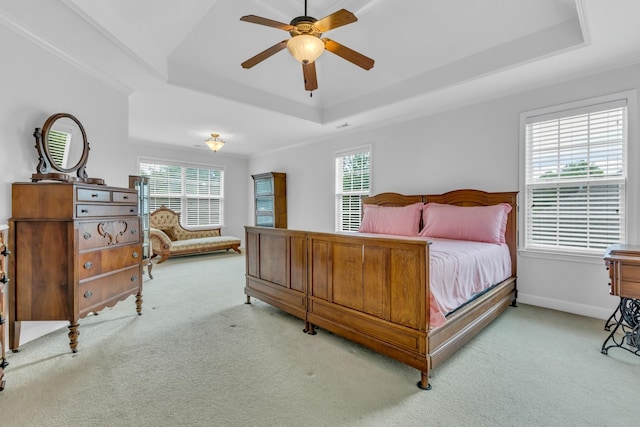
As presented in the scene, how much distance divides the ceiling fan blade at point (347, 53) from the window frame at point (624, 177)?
216 centimetres

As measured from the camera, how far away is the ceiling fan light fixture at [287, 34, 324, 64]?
2127mm

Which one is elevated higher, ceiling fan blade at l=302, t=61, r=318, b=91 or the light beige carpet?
ceiling fan blade at l=302, t=61, r=318, b=91

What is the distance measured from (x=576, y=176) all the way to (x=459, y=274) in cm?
202

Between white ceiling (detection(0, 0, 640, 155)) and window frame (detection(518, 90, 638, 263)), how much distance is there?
0.31 m

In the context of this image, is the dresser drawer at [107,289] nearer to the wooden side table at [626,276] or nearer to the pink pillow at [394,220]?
the pink pillow at [394,220]

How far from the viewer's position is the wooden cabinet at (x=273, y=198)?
6.65m

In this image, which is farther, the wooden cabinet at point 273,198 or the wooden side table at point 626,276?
the wooden cabinet at point 273,198

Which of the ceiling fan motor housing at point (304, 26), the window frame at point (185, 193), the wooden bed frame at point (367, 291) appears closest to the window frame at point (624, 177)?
the wooden bed frame at point (367, 291)

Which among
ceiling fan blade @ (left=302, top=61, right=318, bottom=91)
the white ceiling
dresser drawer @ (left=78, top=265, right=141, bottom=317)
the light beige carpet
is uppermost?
the white ceiling

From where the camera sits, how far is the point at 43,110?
8.34 feet

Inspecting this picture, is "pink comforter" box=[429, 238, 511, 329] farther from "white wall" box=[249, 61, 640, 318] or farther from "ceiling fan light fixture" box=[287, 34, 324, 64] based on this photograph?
"ceiling fan light fixture" box=[287, 34, 324, 64]

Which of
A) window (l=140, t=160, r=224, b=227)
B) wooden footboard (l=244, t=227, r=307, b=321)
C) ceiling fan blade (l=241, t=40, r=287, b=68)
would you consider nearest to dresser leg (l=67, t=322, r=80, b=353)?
wooden footboard (l=244, t=227, r=307, b=321)

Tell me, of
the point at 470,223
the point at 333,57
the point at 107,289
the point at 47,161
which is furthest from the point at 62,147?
the point at 470,223

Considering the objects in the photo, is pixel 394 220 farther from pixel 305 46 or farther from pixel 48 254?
pixel 48 254
